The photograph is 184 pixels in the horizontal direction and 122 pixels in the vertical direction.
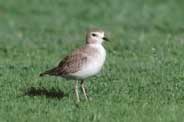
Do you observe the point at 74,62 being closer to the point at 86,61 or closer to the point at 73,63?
the point at 73,63

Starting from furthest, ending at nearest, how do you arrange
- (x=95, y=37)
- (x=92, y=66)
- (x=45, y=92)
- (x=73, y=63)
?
(x=45, y=92) < (x=95, y=37) < (x=73, y=63) < (x=92, y=66)

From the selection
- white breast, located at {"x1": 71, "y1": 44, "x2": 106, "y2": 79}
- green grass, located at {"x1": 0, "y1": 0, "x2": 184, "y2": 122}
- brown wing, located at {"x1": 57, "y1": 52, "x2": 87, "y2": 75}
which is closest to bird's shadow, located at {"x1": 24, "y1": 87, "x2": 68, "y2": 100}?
green grass, located at {"x1": 0, "y1": 0, "x2": 184, "y2": 122}

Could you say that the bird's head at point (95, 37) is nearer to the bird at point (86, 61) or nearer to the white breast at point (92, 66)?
the bird at point (86, 61)

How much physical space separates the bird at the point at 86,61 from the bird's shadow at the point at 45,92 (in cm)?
36

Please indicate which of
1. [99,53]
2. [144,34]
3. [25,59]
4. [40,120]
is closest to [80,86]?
[99,53]

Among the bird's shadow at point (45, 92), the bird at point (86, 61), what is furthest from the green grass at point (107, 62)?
the bird at point (86, 61)

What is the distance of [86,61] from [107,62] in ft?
12.5

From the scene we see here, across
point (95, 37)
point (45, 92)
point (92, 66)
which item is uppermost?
point (95, 37)

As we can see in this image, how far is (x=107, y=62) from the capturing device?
1467 centimetres

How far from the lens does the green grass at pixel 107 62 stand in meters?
10.3

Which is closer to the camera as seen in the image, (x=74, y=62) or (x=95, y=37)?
(x=74, y=62)

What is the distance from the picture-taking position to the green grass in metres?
10.3

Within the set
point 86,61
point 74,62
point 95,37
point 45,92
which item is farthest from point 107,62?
point 86,61

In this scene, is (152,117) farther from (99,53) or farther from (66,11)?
(66,11)
